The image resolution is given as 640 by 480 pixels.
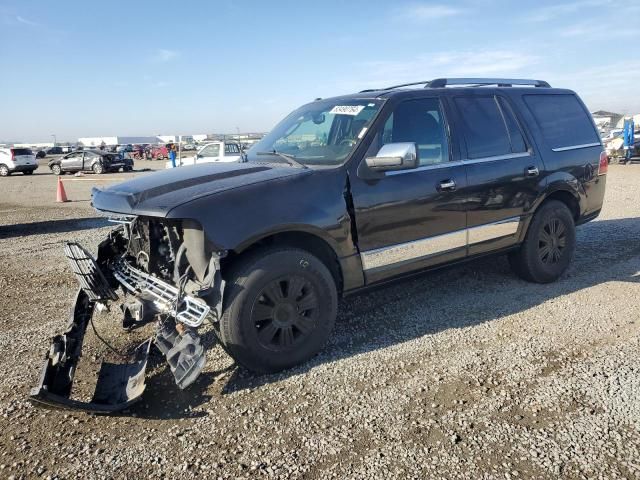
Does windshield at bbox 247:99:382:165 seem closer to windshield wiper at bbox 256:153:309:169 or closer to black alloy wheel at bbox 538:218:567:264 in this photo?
windshield wiper at bbox 256:153:309:169

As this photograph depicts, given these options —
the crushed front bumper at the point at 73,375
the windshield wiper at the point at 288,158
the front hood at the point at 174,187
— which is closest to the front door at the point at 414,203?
the windshield wiper at the point at 288,158

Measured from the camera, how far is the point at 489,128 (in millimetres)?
4684

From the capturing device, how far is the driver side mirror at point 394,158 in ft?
11.8

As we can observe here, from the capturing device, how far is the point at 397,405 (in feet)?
10.00

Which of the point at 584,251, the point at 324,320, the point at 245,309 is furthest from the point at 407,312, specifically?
the point at 584,251

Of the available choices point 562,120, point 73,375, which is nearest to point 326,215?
point 73,375

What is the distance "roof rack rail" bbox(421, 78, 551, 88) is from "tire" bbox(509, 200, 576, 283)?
4.46 ft

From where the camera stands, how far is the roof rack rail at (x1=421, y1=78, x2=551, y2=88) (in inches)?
184

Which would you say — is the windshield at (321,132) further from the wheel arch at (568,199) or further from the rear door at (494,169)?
the wheel arch at (568,199)

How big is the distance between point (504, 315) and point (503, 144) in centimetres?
165

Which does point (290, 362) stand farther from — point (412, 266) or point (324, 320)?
point (412, 266)

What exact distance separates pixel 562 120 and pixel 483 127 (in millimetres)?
1382

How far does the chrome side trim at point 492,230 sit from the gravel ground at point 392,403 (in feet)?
2.19

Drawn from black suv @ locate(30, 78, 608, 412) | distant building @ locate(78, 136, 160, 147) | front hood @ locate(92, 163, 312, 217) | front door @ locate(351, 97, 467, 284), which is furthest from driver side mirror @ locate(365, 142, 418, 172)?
distant building @ locate(78, 136, 160, 147)
